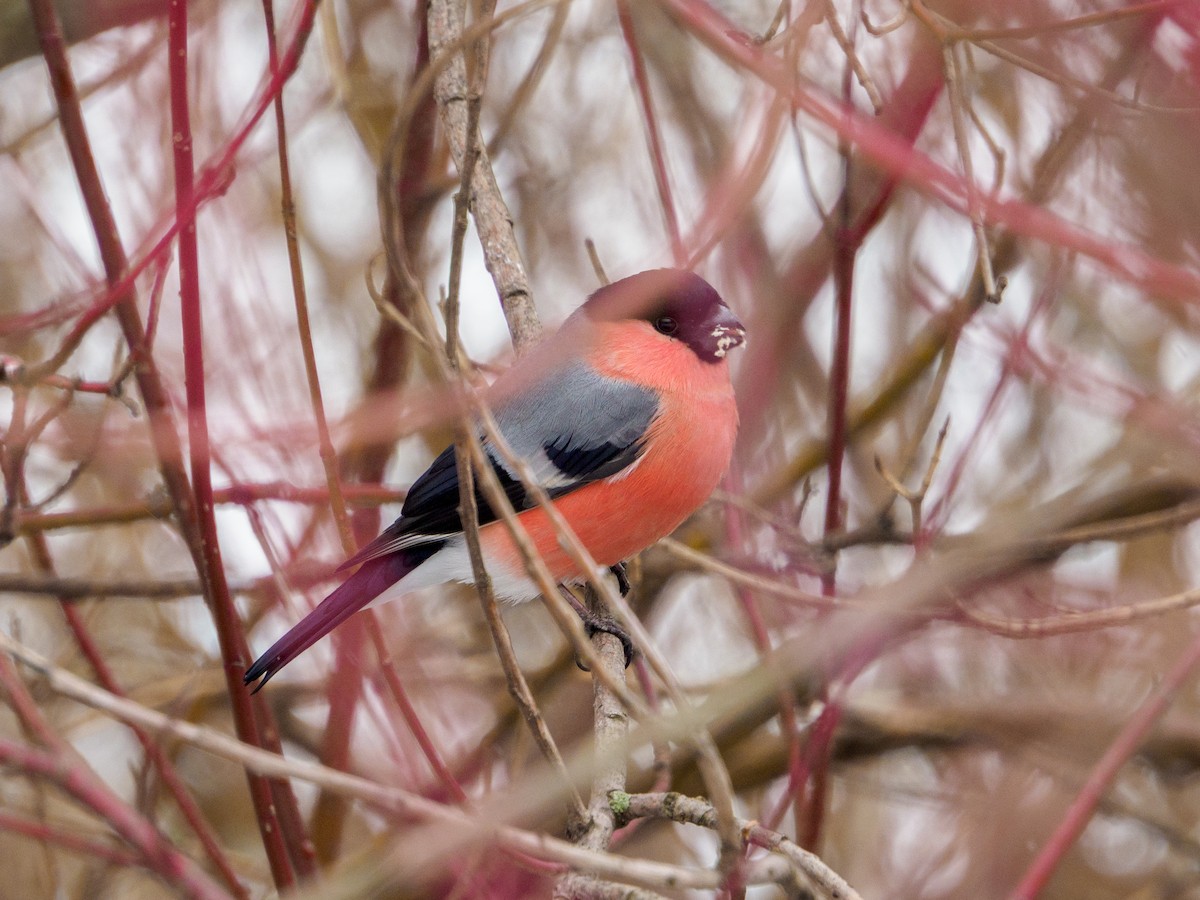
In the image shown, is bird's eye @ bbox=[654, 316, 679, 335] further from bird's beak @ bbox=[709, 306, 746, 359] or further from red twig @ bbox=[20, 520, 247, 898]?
red twig @ bbox=[20, 520, 247, 898]

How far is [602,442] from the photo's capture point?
3441 mm

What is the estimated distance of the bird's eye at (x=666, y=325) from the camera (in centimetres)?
360

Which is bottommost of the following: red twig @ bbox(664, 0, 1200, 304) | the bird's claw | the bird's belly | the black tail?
the bird's claw

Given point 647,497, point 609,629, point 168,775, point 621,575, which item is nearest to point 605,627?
point 609,629

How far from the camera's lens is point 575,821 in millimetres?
2143

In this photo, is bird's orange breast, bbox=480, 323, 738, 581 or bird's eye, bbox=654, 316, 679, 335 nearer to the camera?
bird's orange breast, bbox=480, 323, 738, 581

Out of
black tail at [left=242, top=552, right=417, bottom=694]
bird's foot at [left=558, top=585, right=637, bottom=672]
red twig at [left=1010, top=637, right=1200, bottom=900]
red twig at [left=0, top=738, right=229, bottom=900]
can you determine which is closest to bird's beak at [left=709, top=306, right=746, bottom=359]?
bird's foot at [left=558, top=585, right=637, bottom=672]

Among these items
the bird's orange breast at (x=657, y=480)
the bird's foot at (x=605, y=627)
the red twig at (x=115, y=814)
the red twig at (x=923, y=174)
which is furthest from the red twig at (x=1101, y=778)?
the red twig at (x=115, y=814)

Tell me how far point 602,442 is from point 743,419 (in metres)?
0.63

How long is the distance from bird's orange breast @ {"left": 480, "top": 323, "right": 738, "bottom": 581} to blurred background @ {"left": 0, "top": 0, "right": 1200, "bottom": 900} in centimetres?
17

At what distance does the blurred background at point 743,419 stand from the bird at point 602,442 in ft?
0.56

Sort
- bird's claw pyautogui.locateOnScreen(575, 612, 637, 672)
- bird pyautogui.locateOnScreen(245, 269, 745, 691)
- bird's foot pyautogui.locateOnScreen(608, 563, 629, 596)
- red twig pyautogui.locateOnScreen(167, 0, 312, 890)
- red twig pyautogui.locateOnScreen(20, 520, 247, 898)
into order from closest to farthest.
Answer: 1. red twig pyautogui.locateOnScreen(167, 0, 312, 890)
2. red twig pyautogui.locateOnScreen(20, 520, 247, 898)
3. bird's claw pyautogui.locateOnScreen(575, 612, 637, 672)
4. bird pyautogui.locateOnScreen(245, 269, 745, 691)
5. bird's foot pyautogui.locateOnScreen(608, 563, 629, 596)

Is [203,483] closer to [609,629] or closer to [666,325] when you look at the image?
[609,629]

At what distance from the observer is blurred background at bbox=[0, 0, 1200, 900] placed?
2.66 meters
